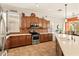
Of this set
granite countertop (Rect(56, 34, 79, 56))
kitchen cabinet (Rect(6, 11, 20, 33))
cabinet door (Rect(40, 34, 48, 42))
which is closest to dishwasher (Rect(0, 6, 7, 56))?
kitchen cabinet (Rect(6, 11, 20, 33))

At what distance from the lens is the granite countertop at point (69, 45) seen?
7.48ft

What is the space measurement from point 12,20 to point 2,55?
61 cm

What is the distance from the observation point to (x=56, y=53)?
99.8 inches

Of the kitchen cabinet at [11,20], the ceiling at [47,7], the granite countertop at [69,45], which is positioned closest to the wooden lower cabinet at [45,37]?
the granite countertop at [69,45]

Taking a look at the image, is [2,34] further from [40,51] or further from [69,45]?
[69,45]

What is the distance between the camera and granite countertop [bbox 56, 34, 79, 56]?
89.7 inches

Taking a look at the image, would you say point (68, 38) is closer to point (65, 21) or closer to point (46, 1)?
point (65, 21)

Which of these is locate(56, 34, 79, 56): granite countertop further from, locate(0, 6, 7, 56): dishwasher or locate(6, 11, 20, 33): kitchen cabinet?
locate(0, 6, 7, 56): dishwasher

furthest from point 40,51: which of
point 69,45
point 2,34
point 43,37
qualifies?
point 2,34

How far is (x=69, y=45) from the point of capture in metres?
2.56

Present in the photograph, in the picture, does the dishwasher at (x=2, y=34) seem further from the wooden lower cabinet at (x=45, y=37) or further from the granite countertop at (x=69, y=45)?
the granite countertop at (x=69, y=45)

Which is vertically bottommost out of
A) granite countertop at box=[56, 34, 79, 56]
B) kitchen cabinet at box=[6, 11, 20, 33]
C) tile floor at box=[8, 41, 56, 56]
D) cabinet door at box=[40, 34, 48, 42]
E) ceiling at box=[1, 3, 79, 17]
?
tile floor at box=[8, 41, 56, 56]

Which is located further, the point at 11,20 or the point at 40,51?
the point at 40,51

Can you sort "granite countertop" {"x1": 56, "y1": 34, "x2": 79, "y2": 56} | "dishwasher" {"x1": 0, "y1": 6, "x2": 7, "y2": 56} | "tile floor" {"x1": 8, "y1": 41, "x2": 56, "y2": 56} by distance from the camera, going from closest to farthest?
"granite countertop" {"x1": 56, "y1": 34, "x2": 79, "y2": 56} < "dishwasher" {"x1": 0, "y1": 6, "x2": 7, "y2": 56} < "tile floor" {"x1": 8, "y1": 41, "x2": 56, "y2": 56}
